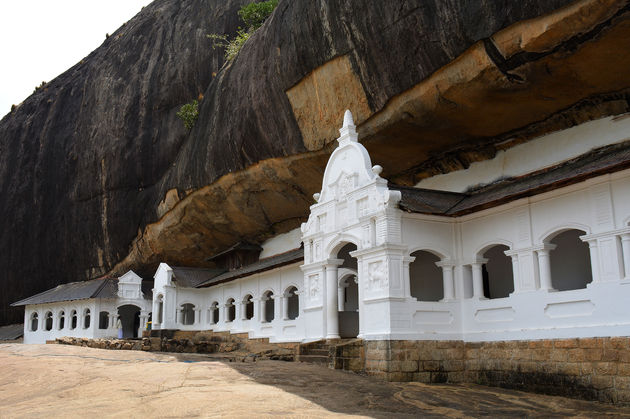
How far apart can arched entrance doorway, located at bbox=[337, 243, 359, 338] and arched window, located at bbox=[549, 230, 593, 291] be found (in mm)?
5769

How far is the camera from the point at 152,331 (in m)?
31.1

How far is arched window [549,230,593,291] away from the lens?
1514 cm

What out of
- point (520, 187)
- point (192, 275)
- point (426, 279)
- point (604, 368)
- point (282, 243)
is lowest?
point (604, 368)

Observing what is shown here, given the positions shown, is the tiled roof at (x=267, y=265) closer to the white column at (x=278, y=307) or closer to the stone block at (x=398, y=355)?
the white column at (x=278, y=307)

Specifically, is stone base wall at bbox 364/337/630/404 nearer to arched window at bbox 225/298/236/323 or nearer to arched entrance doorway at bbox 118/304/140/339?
arched window at bbox 225/298/236/323

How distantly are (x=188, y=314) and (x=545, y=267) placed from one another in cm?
2386

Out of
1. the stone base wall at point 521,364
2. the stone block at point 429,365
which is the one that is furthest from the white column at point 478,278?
the stone block at point 429,365


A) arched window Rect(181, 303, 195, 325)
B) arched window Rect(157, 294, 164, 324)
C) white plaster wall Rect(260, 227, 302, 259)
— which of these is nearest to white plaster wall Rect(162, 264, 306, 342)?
arched window Rect(157, 294, 164, 324)

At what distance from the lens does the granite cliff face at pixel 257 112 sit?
1499 cm

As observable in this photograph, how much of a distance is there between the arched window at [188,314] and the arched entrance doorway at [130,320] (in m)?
6.94

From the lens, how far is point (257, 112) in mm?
23219

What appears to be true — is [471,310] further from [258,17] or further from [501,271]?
[258,17]

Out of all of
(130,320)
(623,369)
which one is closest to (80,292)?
(130,320)

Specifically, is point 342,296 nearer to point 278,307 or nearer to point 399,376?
point 278,307
